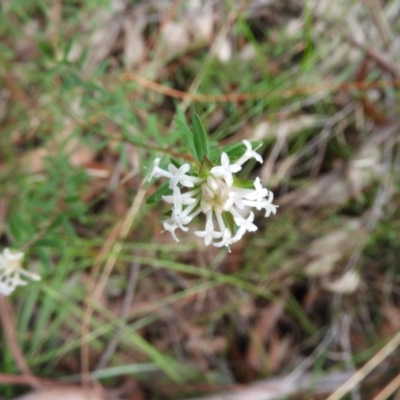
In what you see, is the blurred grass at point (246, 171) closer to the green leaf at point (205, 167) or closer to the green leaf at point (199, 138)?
the green leaf at point (199, 138)

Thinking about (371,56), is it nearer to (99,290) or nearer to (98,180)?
(98,180)

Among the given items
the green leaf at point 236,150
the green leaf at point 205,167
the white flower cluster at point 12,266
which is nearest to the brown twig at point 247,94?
the white flower cluster at point 12,266

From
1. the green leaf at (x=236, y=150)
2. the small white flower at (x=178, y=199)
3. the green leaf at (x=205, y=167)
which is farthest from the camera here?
the green leaf at (x=236, y=150)

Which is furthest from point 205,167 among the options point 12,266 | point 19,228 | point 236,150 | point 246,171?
point 246,171

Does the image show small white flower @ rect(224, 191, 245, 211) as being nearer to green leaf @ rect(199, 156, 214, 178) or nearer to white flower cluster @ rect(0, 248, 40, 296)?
green leaf @ rect(199, 156, 214, 178)

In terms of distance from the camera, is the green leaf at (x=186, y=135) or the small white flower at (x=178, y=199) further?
the green leaf at (x=186, y=135)

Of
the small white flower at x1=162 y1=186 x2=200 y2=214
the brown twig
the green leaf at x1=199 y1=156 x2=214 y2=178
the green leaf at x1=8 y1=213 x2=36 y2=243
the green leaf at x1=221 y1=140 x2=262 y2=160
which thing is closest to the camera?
the small white flower at x1=162 y1=186 x2=200 y2=214

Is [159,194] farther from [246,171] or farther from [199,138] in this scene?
[246,171]

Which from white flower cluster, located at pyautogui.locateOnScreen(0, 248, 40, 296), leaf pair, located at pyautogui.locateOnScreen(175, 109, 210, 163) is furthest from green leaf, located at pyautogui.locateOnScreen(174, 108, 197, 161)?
white flower cluster, located at pyautogui.locateOnScreen(0, 248, 40, 296)
